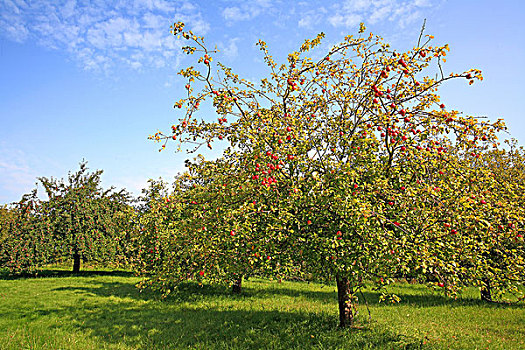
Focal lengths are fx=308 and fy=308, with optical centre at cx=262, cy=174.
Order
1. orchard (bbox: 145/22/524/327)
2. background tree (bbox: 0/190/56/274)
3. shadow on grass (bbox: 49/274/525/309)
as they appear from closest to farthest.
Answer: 1. orchard (bbox: 145/22/524/327)
2. shadow on grass (bbox: 49/274/525/309)
3. background tree (bbox: 0/190/56/274)

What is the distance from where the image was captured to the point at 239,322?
35.3 feet

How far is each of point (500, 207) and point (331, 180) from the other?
4.16 m

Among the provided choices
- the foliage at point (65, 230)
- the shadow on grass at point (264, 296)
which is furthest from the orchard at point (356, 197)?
the foliage at point (65, 230)

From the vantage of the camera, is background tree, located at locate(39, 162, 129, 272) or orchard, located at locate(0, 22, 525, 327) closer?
orchard, located at locate(0, 22, 525, 327)

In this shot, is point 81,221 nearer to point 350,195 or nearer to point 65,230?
point 65,230

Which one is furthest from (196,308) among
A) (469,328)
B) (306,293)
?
(469,328)

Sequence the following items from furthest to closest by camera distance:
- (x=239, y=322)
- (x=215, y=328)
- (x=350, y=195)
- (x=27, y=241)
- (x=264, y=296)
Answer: (x=27, y=241) < (x=264, y=296) < (x=239, y=322) < (x=215, y=328) < (x=350, y=195)

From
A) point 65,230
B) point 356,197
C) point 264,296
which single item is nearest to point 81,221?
point 65,230

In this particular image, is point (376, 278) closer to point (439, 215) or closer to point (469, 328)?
point (439, 215)

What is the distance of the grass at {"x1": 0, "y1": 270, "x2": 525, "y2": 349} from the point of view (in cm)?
855

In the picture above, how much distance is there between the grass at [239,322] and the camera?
28.1 ft

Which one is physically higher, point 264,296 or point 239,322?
point 239,322

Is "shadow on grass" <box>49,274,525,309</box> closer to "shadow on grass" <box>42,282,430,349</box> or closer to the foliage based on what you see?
"shadow on grass" <box>42,282,430,349</box>

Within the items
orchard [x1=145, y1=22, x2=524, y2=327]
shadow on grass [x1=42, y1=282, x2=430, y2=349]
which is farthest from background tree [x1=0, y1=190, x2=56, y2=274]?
orchard [x1=145, y1=22, x2=524, y2=327]
